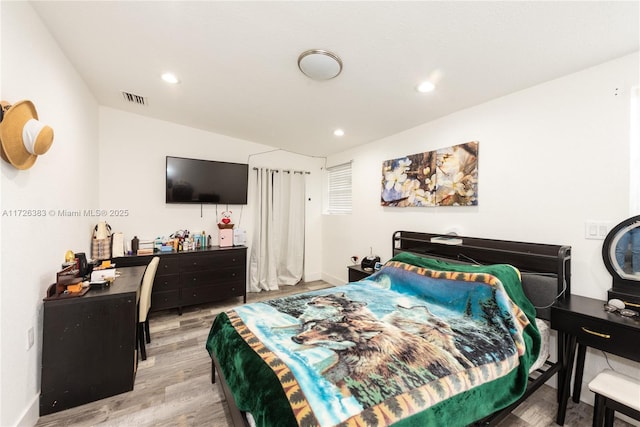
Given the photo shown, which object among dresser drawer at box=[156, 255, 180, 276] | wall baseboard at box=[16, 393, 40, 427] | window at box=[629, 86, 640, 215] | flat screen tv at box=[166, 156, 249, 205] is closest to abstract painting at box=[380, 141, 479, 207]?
window at box=[629, 86, 640, 215]

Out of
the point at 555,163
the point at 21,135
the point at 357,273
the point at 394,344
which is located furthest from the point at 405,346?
the point at 21,135

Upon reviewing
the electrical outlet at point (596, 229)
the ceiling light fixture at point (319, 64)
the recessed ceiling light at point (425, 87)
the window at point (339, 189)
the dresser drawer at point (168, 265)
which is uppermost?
the ceiling light fixture at point (319, 64)

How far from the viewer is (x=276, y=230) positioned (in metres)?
4.52

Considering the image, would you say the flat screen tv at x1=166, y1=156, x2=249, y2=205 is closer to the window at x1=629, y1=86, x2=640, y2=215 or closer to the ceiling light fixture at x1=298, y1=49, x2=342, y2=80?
the ceiling light fixture at x1=298, y1=49, x2=342, y2=80

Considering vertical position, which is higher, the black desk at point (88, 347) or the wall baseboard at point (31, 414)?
the black desk at point (88, 347)

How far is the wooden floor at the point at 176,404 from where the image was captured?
1691 millimetres

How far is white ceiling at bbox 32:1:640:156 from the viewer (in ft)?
4.83

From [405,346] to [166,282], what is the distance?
3.02 m

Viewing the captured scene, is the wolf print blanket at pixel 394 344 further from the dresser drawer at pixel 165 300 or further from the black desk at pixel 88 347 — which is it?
the dresser drawer at pixel 165 300

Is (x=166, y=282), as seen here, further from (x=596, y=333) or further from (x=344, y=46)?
(x=596, y=333)

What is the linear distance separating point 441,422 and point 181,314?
10.7 ft

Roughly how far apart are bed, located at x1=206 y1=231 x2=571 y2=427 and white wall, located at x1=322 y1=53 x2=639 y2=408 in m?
0.16

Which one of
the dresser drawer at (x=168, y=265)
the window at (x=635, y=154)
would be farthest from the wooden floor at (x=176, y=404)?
the window at (x=635, y=154)

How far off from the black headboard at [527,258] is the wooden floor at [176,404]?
25.6 inches
